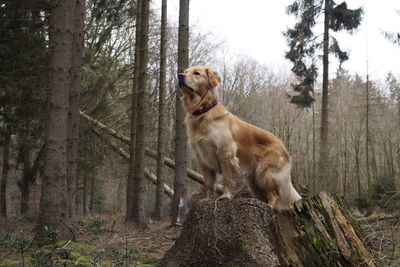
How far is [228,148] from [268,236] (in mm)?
1239

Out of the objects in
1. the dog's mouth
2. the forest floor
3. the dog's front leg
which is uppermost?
the dog's mouth

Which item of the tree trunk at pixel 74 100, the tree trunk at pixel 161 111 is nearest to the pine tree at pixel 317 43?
the tree trunk at pixel 161 111

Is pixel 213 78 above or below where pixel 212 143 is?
above

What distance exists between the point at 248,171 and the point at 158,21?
14.6 meters

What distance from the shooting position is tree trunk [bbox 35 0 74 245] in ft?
25.0

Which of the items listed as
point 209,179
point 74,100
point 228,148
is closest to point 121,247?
point 209,179

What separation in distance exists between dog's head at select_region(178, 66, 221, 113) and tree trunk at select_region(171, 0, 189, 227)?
550 centimetres

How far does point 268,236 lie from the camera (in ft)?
17.7

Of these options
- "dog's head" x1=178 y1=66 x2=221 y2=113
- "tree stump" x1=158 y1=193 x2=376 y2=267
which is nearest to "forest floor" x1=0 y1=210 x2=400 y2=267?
"tree stump" x1=158 y1=193 x2=376 y2=267

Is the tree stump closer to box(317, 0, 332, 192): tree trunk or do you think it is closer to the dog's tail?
the dog's tail

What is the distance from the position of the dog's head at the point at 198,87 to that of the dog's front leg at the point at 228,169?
2.50 ft

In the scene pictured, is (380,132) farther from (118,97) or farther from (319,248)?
(319,248)

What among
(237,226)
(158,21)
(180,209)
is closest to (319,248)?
(237,226)

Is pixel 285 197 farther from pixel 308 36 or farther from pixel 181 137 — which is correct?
pixel 308 36
